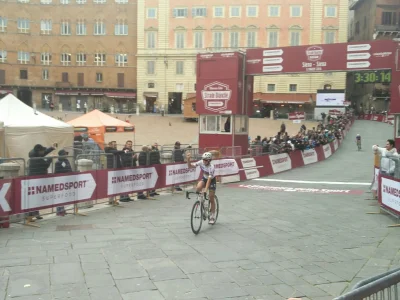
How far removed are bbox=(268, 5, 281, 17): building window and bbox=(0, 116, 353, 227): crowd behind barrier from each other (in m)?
48.6

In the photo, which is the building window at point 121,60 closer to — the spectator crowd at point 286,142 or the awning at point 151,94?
the awning at point 151,94

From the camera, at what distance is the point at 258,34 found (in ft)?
206

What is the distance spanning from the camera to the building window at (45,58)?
67438 millimetres

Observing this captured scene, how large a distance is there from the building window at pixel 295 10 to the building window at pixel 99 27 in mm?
28474

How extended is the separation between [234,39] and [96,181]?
181 feet

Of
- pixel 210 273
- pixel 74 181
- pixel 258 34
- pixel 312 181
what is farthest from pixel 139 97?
pixel 210 273

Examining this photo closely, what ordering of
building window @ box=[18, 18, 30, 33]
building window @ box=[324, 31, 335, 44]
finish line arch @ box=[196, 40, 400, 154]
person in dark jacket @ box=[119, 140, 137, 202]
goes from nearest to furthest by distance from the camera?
person in dark jacket @ box=[119, 140, 137, 202] → finish line arch @ box=[196, 40, 400, 154] → building window @ box=[324, 31, 335, 44] → building window @ box=[18, 18, 30, 33]

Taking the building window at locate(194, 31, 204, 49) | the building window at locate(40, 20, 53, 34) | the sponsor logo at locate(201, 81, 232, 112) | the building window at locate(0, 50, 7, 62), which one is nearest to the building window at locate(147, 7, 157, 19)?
the building window at locate(194, 31, 204, 49)

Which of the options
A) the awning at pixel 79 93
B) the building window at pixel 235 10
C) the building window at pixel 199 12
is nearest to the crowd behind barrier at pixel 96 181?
the building window at pixel 235 10

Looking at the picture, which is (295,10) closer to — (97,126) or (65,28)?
(65,28)

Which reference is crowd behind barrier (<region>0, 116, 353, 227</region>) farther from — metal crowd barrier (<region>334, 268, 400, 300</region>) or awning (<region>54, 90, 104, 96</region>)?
awning (<region>54, 90, 104, 96</region>)

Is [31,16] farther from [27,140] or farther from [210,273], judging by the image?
[210,273]

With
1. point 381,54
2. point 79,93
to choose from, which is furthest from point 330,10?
point 381,54

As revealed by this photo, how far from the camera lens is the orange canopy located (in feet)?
68.1
